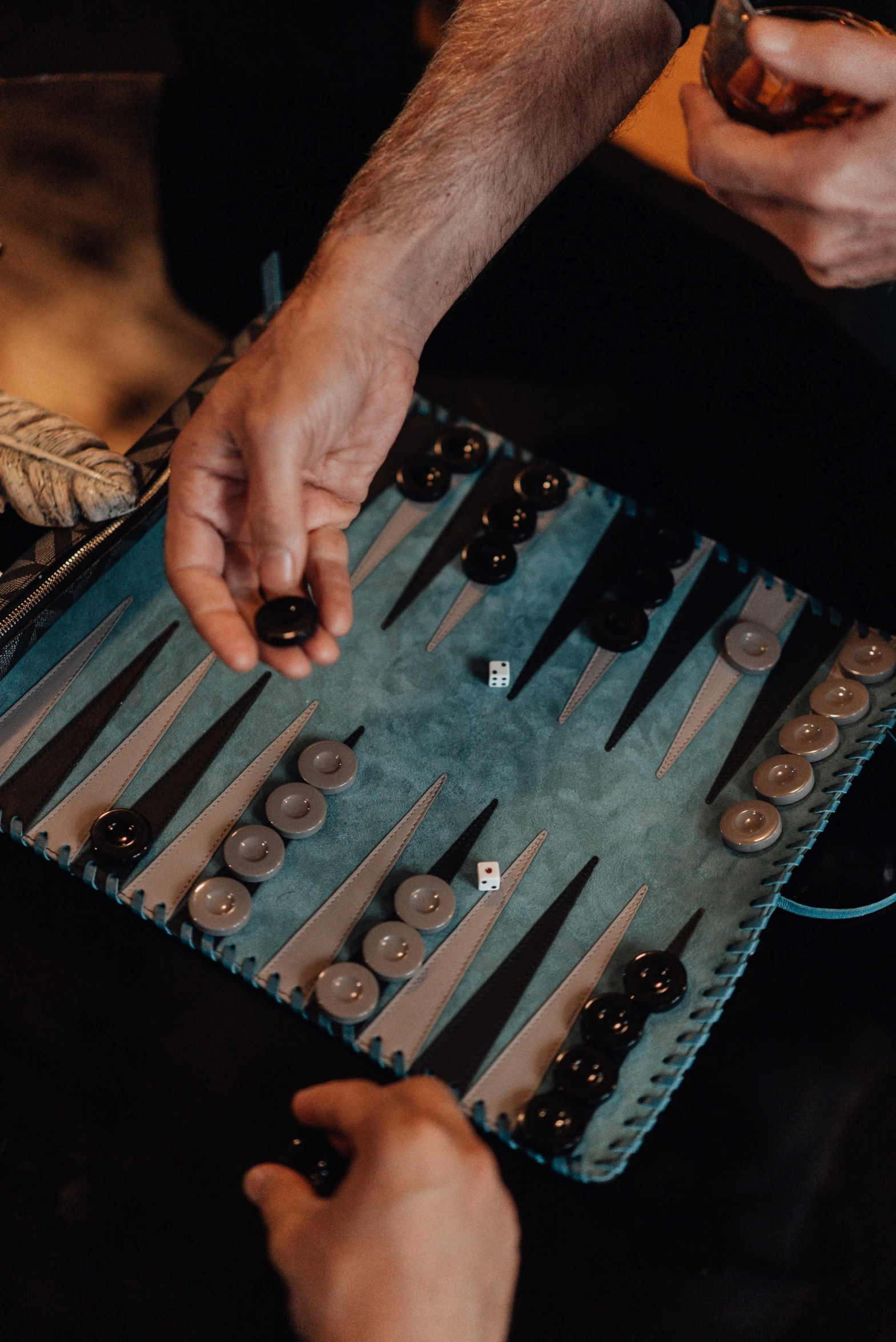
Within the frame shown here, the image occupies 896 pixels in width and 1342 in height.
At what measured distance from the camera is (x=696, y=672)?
Answer: 1.44 m

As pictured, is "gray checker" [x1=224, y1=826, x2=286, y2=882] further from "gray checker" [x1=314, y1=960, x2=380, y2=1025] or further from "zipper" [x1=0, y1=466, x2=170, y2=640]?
"zipper" [x1=0, y1=466, x2=170, y2=640]

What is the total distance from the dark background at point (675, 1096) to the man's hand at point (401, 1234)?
0.39 feet

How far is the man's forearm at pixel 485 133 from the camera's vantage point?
137 cm

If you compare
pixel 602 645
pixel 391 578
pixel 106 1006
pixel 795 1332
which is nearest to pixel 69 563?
pixel 391 578

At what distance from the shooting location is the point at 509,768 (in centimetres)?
135

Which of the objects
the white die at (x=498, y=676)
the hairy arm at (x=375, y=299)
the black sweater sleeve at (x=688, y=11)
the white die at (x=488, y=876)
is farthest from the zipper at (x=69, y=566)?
the black sweater sleeve at (x=688, y=11)

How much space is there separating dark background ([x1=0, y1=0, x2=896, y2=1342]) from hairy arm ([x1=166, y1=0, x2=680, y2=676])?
346 mm

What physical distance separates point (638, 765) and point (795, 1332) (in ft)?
1.89

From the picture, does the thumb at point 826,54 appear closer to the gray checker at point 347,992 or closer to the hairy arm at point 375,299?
the hairy arm at point 375,299

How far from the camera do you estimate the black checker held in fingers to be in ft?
3.52

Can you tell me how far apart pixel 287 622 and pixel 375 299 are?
435 mm

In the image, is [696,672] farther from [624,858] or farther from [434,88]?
[434,88]

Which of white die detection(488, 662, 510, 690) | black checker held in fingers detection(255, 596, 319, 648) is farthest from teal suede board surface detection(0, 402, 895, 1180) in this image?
black checker held in fingers detection(255, 596, 319, 648)

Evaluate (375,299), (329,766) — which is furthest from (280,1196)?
(375,299)
